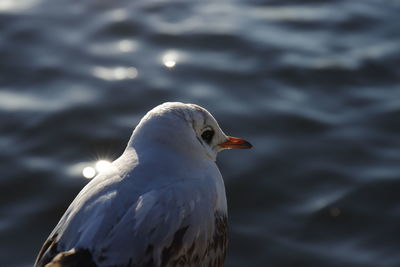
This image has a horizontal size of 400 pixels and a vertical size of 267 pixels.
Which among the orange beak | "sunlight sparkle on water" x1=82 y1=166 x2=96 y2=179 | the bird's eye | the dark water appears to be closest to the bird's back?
the bird's eye

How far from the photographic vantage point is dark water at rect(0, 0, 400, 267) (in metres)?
6.11

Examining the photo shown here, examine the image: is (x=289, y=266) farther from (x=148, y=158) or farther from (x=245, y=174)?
(x=148, y=158)

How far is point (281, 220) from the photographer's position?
618 centimetres

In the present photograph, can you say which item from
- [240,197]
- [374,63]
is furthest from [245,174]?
[374,63]

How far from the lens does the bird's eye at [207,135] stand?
4739mm

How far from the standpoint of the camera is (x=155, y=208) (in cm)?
397

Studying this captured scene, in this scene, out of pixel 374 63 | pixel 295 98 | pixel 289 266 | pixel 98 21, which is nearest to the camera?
pixel 289 266

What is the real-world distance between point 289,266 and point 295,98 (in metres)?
2.37

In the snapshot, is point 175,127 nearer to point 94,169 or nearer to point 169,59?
point 94,169

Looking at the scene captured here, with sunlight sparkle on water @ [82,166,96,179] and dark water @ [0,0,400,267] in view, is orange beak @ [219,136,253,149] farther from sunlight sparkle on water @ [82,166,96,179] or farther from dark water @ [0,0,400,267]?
sunlight sparkle on water @ [82,166,96,179]

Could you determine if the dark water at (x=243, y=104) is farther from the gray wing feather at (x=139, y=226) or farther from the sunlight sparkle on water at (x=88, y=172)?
the gray wing feather at (x=139, y=226)

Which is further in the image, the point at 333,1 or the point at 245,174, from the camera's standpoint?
the point at 333,1

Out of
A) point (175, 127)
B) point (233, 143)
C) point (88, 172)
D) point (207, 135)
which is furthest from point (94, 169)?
point (175, 127)

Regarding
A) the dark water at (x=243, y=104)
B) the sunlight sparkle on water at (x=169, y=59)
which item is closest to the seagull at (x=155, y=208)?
the dark water at (x=243, y=104)
